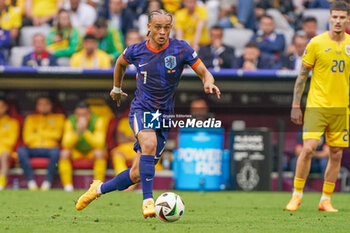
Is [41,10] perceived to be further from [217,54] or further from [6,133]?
[217,54]

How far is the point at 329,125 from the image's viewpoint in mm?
7910

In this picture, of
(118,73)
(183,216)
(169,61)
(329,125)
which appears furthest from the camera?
(329,125)

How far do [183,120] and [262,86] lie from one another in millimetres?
4307

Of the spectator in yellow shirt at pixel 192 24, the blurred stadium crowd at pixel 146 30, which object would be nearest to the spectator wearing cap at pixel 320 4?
the blurred stadium crowd at pixel 146 30

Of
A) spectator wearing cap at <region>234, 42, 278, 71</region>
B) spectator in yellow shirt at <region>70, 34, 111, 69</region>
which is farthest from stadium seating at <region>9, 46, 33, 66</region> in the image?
spectator wearing cap at <region>234, 42, 278, 71</region>

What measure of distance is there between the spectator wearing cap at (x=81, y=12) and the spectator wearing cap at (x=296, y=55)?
4017 mm

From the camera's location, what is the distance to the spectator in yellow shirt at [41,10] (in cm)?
1436

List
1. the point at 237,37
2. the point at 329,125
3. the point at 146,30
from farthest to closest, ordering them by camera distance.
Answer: the point at 237,37 → the point at 146,30 → the point at 329,125

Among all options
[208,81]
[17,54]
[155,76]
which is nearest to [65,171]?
[17,54]

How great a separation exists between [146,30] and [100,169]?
3000 millimetres

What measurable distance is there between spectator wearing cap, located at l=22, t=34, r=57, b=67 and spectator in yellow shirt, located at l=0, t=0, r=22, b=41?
1192 millimetres

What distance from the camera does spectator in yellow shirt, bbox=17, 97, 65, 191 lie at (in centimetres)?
1205

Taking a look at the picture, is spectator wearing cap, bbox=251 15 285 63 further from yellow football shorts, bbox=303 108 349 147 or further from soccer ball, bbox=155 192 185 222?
soccer ball, bbox=155 192 185 222

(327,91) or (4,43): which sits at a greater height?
(4,43)
